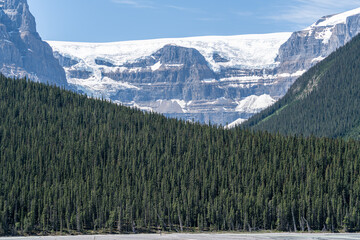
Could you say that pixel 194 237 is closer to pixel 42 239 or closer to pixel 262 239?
pixel 262 239

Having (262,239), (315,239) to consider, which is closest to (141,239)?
(262,239)

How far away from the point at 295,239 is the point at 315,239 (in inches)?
238

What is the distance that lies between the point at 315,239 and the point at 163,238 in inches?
1608

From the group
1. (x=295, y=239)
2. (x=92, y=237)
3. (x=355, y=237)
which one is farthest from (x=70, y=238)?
(x=355, y=237)

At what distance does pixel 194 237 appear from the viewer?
199375mm

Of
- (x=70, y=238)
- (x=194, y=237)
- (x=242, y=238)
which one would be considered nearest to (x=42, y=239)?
(x=70, y=238)

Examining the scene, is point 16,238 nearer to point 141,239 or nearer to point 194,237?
point 141,239

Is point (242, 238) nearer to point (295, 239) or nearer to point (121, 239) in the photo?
point (295, 239)

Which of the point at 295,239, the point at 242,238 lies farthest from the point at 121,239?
the point at 295,239

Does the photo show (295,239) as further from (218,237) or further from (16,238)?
(16,238)

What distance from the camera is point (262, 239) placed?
193 metres

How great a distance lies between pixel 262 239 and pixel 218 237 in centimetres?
1281

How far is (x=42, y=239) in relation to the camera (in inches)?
7667

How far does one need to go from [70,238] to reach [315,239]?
6586 cm
